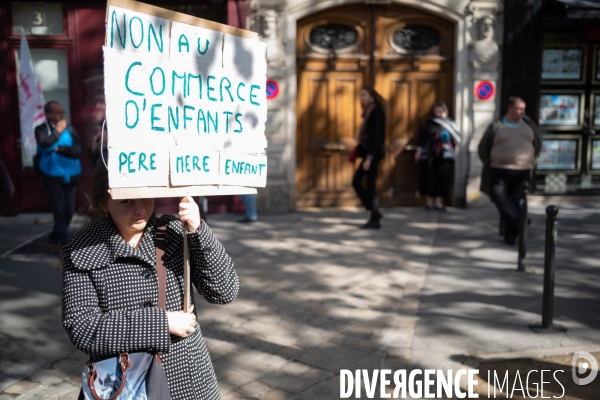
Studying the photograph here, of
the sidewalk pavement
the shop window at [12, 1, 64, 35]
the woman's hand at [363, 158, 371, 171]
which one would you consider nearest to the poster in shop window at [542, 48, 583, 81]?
the sidewalk pavement


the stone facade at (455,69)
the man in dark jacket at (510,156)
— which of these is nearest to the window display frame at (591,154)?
the stone facade at (455,69)

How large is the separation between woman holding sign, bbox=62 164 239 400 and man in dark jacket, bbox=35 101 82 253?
568cm

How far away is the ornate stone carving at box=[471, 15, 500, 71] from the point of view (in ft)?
37.1

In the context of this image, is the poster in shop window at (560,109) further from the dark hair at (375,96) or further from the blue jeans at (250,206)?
the blue jeans at (250,206)

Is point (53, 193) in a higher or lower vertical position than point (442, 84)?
lower

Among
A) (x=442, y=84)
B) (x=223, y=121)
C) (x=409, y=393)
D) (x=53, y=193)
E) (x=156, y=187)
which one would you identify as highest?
(x=442, y=84)

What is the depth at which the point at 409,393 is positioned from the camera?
15.4 feet

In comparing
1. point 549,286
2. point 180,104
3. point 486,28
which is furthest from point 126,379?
point 486,28

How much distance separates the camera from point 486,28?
11.3m

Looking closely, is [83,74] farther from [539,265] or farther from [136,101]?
[136,101]

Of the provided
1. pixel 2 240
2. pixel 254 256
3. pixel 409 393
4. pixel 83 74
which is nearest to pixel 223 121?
pixel 409 393

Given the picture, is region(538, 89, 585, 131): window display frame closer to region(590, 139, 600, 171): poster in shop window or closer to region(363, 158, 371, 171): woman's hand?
region(590, 139, 600, 171): poster in shop window

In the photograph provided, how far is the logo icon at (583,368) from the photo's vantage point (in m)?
4.69

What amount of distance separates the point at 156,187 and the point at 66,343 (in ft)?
11.0
